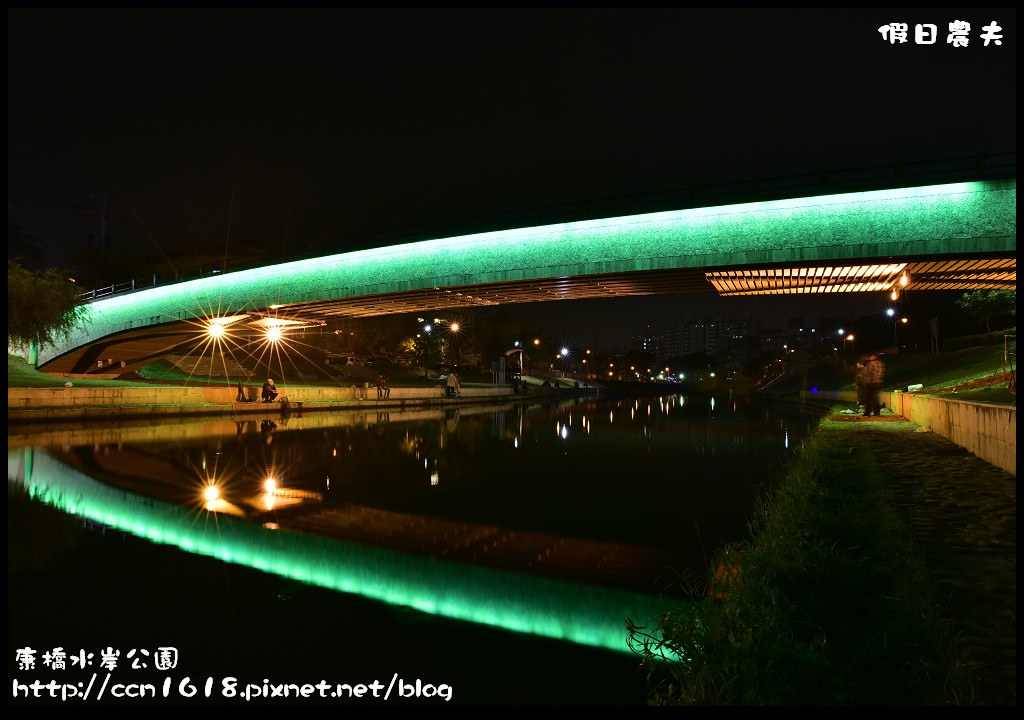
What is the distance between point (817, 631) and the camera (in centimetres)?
392

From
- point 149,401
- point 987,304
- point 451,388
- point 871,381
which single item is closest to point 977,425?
point 871,381

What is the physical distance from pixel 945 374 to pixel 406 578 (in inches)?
1310

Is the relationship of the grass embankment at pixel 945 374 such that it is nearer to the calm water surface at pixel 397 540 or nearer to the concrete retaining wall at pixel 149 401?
the calm water surface at pixel 397 540

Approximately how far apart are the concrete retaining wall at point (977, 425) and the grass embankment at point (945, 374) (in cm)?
113

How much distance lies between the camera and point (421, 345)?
9025cm

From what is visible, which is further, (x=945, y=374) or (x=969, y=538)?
(x=945, y=374)

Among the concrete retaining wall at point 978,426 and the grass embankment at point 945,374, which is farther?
the grass embankment at point 945,374

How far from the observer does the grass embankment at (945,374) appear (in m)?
18.2

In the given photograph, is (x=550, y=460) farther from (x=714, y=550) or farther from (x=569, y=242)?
(x=569, y=242)

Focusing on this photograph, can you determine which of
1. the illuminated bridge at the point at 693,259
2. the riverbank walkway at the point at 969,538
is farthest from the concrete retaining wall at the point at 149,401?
the riverbank walkway at the point at 969,538

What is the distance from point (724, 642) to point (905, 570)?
2.02 meters

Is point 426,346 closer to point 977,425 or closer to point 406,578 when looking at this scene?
point 977,425

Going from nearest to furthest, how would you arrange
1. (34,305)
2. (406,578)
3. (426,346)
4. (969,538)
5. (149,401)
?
(969,538) → (406,578) → (149,401) → (34,305) → (426,346)

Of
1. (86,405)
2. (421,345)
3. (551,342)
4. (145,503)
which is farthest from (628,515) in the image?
(551,342)
